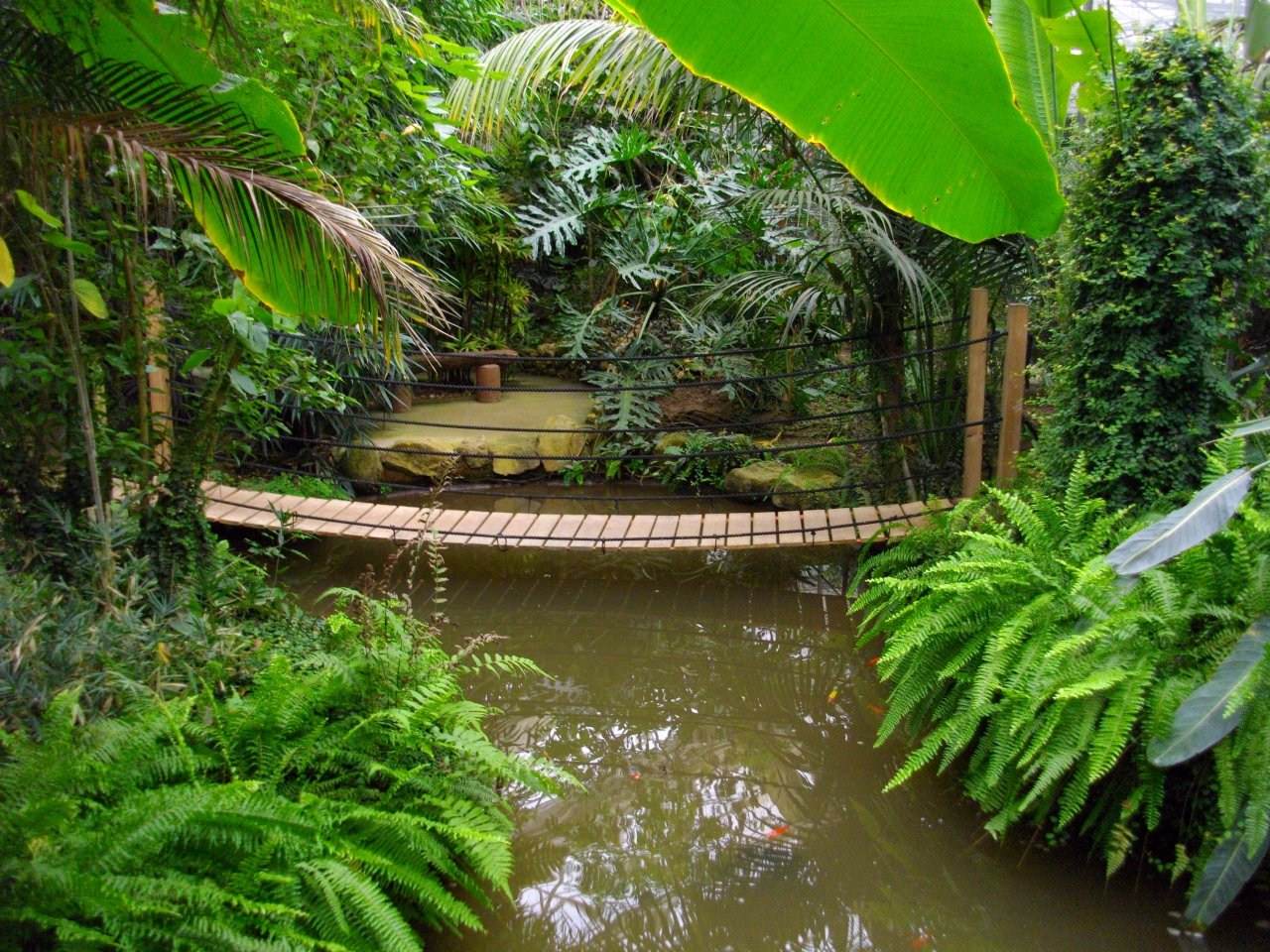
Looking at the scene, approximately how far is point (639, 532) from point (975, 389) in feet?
5.15

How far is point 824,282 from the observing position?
4527 mm

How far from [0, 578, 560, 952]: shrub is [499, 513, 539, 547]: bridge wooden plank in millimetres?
1690

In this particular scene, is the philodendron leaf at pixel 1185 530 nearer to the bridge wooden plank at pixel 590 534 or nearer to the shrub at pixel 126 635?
the shrub at pixel 126 635

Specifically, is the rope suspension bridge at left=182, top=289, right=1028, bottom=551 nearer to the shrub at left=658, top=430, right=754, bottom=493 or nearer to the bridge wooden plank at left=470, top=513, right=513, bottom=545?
the bridge wooden plank at left=470, top=513, right=513, bottom=545

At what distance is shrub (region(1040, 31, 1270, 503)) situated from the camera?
2.50m

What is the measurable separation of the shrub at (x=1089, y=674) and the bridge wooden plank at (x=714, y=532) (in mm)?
1423

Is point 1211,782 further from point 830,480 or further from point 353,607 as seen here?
point 830,480

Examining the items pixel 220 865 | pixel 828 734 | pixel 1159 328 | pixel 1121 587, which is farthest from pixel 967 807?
pixel 220 865

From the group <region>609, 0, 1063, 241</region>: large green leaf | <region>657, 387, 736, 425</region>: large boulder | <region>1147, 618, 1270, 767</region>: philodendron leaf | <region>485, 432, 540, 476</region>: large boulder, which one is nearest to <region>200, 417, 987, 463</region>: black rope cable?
<region>485, 432, 540, 476</region>: large boulder

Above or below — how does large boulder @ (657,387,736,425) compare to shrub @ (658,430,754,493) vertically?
above

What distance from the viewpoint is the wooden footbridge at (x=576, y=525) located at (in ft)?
12.9

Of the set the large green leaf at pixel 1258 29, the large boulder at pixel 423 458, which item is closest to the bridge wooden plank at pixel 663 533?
the large boulder at pixel 423 458

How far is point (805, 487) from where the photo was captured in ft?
17.5

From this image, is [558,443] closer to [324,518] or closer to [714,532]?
[324,518]
